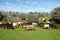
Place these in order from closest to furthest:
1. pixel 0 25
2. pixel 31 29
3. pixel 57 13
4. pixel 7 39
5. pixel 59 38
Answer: pixel 7 39, pixel 59 38, pixel 31 29, pixel 0 25, pixel 57 13

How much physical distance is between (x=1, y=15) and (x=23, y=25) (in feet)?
13.3

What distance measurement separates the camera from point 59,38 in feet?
31.7

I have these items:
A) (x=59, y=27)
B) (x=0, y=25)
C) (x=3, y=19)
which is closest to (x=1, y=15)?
(x=3, y=19)

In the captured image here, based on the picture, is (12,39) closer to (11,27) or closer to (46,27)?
(11,27)

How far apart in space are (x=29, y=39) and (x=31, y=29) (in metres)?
3.32

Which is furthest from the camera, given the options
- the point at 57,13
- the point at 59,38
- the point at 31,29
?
the point at 57,13

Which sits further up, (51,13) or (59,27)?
(51,13)

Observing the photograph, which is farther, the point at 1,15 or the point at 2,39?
the point at 1,15

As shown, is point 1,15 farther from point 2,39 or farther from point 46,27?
point 2,39

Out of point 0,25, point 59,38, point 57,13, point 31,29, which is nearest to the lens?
point 59,38

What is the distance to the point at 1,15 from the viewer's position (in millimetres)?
16859

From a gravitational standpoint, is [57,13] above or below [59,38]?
above

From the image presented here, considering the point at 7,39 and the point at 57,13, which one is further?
the point at 57,13

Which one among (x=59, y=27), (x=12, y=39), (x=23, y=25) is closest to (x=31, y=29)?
(x=23, y=25)
